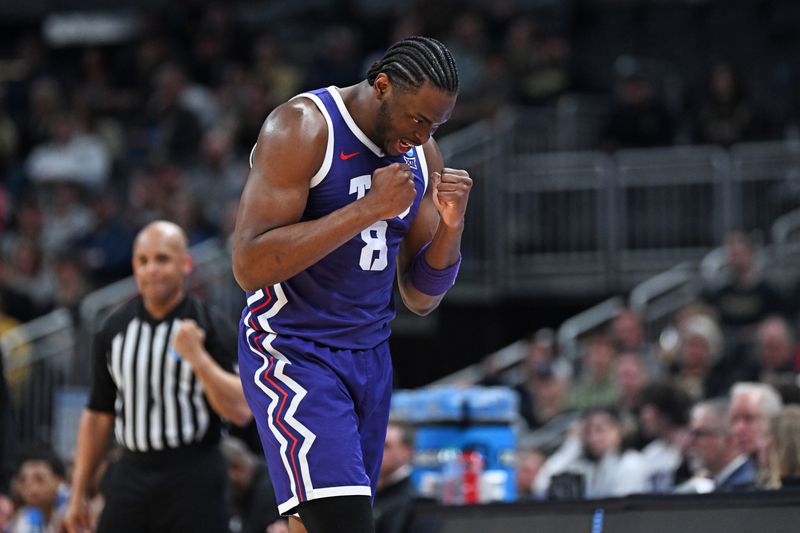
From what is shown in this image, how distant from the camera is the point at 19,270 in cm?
1441

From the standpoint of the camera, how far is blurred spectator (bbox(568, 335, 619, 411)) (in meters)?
11.2

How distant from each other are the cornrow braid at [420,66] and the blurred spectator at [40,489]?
4.79m

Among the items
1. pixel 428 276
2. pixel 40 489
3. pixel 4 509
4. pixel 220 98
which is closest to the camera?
pixel 428 276

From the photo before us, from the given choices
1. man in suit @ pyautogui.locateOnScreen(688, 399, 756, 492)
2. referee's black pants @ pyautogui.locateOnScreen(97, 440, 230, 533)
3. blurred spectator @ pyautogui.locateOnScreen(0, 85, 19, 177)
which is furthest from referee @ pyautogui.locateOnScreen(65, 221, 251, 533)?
blurred spectator @ pyautogui.locateOnScreen(0, 85, 19, 177)

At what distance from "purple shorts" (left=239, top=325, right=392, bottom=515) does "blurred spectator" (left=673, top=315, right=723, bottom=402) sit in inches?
235

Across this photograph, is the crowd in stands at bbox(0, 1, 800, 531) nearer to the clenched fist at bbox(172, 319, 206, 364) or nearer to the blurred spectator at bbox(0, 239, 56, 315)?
the blurred spectator at bbox(0, 239, 56, 315)

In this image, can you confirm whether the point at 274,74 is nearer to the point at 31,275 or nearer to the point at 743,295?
the point at 31,275

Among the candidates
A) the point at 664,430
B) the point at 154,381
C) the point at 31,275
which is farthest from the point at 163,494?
the point at 31,275

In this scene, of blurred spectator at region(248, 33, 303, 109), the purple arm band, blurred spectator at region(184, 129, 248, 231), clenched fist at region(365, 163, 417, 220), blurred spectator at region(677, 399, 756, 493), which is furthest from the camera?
blurred spectator at region(248, 33, 303, 109)

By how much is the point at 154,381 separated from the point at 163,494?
1.62ft

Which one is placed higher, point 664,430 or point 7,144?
point 7,144

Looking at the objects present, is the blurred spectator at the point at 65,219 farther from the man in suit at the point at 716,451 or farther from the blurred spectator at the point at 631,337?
the man in suit at the point at 716,451

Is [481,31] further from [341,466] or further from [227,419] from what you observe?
[341,466]

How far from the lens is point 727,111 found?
13.5 m
